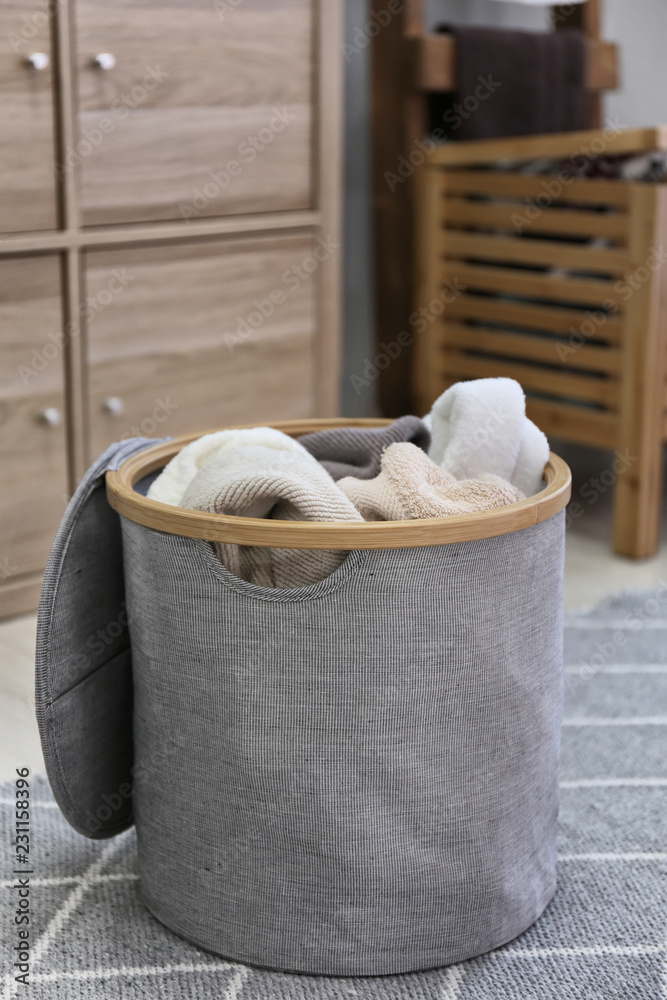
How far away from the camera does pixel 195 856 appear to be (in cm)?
89

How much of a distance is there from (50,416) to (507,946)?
3.20 ft

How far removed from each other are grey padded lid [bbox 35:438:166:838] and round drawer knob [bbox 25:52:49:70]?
0.71 metres

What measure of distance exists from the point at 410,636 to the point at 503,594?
3.2 inches

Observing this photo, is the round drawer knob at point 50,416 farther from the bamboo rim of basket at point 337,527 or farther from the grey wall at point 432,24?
the grey wall at point 432,24

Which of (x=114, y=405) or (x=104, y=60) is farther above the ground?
(x=104, y=60)

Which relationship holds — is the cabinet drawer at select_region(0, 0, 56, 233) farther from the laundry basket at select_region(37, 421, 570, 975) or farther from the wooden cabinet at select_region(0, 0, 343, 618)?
the laundry basket at select_region(37, 421, 570, 975)

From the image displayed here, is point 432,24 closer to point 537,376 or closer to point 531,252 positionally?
point 531,252

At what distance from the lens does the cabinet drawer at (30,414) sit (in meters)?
1.53

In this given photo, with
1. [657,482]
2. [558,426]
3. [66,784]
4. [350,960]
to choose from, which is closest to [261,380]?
[558,426]

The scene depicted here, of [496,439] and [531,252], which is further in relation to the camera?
[531,252]

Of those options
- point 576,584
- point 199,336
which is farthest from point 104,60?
point 576,584

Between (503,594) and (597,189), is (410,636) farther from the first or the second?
(597,189)

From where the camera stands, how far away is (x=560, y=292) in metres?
1.92

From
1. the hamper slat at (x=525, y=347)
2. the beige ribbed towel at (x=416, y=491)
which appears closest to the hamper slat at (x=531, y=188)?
the hamper slat at (x=525, y=347)
